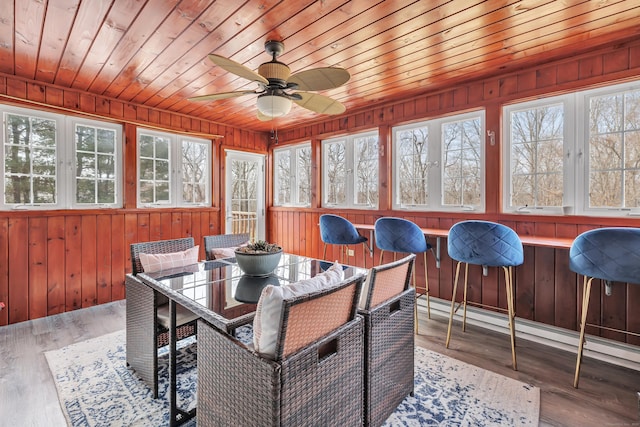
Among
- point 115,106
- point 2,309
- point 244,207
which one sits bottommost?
point 2,309

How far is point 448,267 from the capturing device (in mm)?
3180

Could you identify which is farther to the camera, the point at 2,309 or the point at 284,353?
the point at 2,309

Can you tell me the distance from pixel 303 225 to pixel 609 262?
347cm

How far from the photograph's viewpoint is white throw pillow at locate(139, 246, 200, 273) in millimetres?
2109

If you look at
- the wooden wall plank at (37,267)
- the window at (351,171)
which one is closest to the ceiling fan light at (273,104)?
the window at (351,171)

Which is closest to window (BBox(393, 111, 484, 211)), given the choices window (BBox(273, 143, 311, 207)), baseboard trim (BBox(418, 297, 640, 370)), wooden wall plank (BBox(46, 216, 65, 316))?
baseboard trim (BBox(418, 297, 640, 370))

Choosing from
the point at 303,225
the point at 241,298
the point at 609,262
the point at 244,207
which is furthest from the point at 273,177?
the point at 609,262

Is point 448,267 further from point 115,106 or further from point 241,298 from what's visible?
point 115,106

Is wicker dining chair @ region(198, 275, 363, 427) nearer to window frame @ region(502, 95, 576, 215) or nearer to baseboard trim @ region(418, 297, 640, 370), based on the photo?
baseboard trim @ region(418, 297, 640, 370)

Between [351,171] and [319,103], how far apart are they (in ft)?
6.11

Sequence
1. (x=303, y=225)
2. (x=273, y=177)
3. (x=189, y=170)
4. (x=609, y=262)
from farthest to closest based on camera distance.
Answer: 1. (x=273, y=177)
2. (x=303, y=225)
3. (x=189, y=170)
4. (x=609, y=262)

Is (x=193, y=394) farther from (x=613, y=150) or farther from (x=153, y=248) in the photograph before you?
(x=613, y=150)

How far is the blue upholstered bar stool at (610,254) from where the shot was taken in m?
1.73

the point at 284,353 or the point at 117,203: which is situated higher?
the point at 117,203
